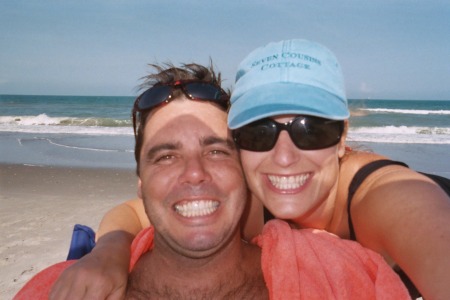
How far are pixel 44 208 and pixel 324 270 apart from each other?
533cm

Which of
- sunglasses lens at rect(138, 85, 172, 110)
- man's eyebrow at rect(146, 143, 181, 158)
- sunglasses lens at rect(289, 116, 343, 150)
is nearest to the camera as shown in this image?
sunglasses lens at rect(289, 116, 343, 150)

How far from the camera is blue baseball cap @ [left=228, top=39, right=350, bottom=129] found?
6.66ft

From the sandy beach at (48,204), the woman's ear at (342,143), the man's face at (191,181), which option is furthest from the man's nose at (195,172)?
the sandy beach at (48,204)

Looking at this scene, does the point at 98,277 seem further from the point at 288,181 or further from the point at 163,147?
the point at 288,181

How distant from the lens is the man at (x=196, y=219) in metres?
2.14

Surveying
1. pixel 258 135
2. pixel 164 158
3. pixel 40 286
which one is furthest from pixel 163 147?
pixel 40 286

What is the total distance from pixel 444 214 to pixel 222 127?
1.30 meters

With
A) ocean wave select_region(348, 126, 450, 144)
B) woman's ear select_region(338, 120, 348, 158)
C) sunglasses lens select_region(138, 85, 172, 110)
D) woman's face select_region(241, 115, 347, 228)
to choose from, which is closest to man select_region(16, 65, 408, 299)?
sunglasses lens select_region(138, 85, 172, 110)

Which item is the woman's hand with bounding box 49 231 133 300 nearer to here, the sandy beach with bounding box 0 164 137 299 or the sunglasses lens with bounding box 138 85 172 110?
the sunglasses lens with bounding box 138 85 172 110

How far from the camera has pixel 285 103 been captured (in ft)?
6.64

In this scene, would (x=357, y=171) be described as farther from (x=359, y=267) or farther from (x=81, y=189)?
(x=81, y=189)

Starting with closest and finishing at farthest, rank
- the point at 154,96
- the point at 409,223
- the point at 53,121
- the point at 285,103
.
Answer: the point at 409,223 < the point at 285,103 < the point at 154,96 < the point at 53,121

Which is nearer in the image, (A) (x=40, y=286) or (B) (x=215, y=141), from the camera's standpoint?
(A) (x=40, y=286)

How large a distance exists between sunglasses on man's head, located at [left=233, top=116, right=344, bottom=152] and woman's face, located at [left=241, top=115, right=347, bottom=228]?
0.03 meters
